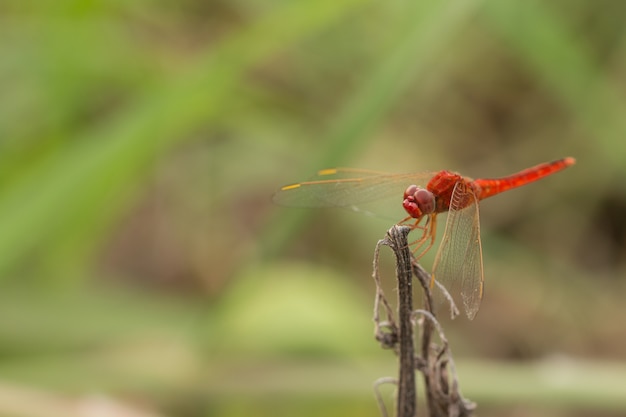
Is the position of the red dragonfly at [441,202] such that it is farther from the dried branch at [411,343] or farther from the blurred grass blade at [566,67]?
the blurred grass blade at [566,67]

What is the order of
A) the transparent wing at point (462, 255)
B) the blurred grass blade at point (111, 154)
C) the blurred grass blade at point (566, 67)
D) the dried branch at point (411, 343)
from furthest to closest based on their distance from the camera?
the blurred grass blade at point (566, 67) < the blurred grass blade at point (111, 154) < the transparent wing at point (462, 255) < the dried branch at point (411, 343)

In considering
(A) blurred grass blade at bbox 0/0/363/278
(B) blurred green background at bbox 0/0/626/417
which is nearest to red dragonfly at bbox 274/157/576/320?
(B) blurred green background at bbox 0/0/626/417

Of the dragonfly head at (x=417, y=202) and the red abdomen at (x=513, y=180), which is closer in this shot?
the dragonfly head at (x=417, y=202)

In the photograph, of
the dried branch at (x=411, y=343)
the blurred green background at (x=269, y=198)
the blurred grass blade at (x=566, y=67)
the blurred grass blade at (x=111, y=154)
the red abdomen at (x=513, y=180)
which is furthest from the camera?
the blurred grass blade at (x=566, y=67)

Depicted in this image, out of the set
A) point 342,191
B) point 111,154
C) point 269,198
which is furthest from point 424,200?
point 269,198

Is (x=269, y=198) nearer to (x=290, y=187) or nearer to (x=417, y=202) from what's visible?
(x=290, y=187)

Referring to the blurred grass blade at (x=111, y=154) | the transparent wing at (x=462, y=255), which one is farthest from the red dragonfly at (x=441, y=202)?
the blurred grass blade at (x=111, y=154)
